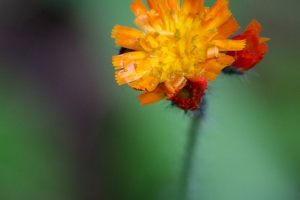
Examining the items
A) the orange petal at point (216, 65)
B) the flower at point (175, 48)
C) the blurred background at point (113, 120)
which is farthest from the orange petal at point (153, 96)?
the blurred background at point (113, 120)

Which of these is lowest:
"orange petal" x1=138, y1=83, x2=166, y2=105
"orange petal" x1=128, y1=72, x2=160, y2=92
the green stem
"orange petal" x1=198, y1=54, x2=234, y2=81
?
the green stem

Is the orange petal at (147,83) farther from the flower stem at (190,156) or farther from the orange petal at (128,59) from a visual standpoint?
the flower stem at (190,156)

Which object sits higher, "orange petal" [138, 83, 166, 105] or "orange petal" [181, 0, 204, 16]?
"orange petal" [181, 0, 204, 16]

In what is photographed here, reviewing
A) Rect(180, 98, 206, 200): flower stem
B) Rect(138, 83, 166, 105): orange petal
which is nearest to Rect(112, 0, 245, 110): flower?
Rect(138, 83, 166, 105): orange petal

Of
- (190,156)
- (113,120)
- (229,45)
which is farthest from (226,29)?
(113,120)

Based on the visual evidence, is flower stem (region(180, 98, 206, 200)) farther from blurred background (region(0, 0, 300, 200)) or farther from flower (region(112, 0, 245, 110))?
flower (region(112, 0, 245, 110))

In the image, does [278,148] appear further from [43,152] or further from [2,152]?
[2,152]

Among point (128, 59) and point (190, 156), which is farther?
point (190, 156)

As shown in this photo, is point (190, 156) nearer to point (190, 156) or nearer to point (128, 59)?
point (190, 156)
